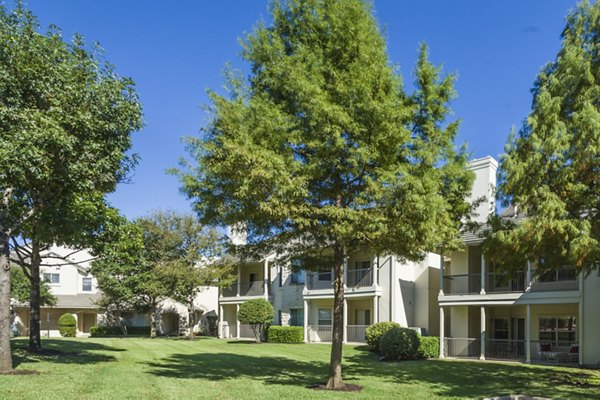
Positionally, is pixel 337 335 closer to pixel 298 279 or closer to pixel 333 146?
pixel 333 146

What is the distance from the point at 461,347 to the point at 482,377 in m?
8.88

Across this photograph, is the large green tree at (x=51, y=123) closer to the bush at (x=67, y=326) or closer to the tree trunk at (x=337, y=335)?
the tree trunk at (x=337, y=335)

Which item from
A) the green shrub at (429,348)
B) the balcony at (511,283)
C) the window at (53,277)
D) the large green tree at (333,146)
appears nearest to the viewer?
the large green tree at (333,146)

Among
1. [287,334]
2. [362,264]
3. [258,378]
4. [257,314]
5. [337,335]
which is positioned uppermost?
[362,264]

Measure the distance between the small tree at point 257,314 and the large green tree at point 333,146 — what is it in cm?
2020

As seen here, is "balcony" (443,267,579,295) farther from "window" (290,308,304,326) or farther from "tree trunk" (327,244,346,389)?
"window" (290,308,304,326)

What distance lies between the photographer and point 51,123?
13.5 meters

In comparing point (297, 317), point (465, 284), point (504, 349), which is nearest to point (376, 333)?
point (465, 284)

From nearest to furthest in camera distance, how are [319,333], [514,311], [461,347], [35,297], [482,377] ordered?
1. [482,377]
2. [35,297]
3. [461,347]
4. [514,311]
5. [319,333]

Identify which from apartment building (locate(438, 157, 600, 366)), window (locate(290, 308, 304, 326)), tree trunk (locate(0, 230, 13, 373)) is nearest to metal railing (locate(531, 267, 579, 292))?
apartment building (locate(438, 157, 600, 366))

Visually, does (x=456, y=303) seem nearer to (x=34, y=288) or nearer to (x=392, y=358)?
(x=392, y=358)

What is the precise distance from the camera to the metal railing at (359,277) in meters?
31.4

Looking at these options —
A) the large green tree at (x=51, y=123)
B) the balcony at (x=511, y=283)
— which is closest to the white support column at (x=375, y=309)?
the balcony at (x=511, y=283)

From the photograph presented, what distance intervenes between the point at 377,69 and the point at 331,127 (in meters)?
1.93
